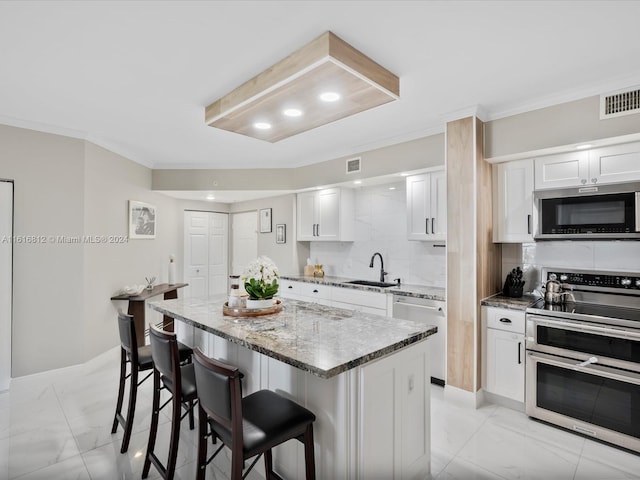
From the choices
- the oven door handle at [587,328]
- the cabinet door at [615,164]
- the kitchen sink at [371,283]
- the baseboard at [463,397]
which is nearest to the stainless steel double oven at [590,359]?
the oven door handle at [587,328]

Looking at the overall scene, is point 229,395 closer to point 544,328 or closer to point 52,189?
point 544,328

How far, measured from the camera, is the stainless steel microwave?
8.31 ft

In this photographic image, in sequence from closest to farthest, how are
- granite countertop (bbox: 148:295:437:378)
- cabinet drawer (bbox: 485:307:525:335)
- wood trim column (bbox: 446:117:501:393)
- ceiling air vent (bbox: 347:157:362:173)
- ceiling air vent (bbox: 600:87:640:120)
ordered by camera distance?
1. granite countertop (bbox: 148:295:437:378)
2. ceiling air vent (bbox: 600:87:640:120)
3. cabinet drawer (bbox: 485:307:525:335)
4. wood trim column (bbox: 446:117:501:393)
5. ceiling air vent (bbox: 347:157:362:173)

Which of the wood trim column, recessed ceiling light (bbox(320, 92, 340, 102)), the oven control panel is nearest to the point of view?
recessed ceiling light (bbox(320, 92, 340, 102))

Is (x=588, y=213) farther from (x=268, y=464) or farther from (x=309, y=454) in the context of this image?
(x=268, y=464)

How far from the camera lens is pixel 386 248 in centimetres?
443

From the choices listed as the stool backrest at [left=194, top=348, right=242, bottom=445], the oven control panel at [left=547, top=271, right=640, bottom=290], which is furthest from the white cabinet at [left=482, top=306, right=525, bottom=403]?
the stool backrest at [left=194, top=348, right=242, bottom=445]

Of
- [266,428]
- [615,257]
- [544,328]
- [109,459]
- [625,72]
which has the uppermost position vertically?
[625,72]

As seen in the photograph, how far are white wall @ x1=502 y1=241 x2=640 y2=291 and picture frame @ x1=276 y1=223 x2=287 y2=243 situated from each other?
122 inches

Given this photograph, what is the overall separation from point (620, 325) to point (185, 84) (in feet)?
11.5

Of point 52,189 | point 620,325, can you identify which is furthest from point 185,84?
point 620,325

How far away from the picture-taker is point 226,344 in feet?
7.95

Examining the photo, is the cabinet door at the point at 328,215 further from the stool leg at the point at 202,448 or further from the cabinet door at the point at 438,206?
the stool leg at the point at 202,448

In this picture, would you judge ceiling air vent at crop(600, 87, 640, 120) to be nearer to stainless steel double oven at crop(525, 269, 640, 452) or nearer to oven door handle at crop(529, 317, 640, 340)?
stainless steel double oven at crop(525, 269, 640, 452)
